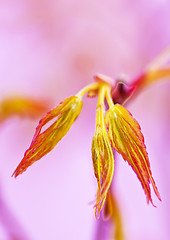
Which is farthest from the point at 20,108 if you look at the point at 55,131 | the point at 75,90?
the point at 55,131

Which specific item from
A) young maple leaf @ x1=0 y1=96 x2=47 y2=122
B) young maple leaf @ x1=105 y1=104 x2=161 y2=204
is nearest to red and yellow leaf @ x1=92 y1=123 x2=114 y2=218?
young maple leaf @ x1=105 y1=104 x2=161 y2=204

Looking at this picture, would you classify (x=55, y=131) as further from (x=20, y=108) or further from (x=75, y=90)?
(x=75, y=90)

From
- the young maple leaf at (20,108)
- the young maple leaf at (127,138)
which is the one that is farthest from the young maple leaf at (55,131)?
the young maple leaf at (20,108)

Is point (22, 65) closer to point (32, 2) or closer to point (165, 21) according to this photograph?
point (32, 2)

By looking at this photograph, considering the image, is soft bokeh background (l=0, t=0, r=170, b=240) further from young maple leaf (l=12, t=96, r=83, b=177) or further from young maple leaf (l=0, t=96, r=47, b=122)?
young maple leaf (l=12, t=96, r=83, b=177)

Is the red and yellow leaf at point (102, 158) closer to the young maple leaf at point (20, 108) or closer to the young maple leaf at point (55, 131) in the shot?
Answer: the young maple leaf at point (55, 131)
